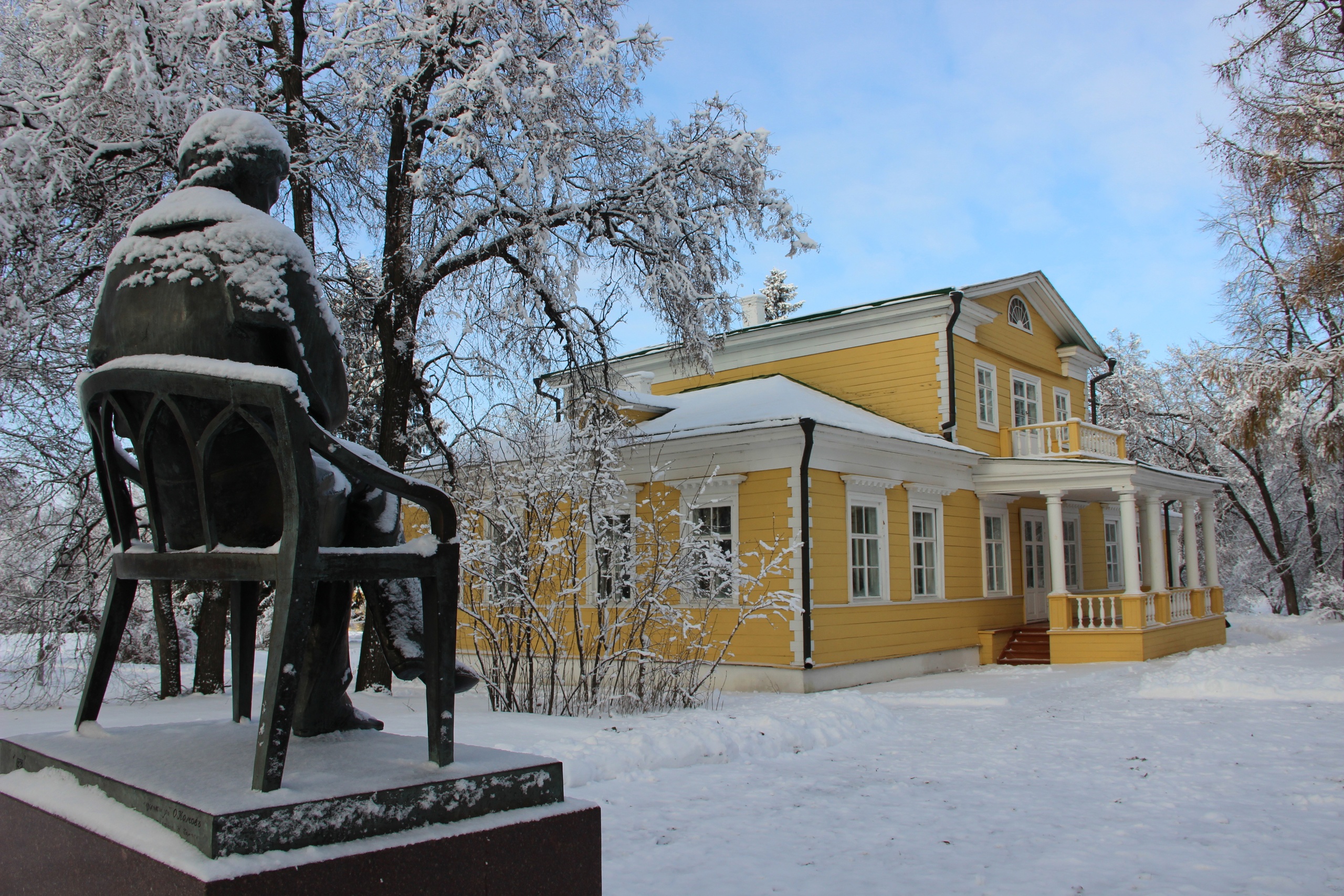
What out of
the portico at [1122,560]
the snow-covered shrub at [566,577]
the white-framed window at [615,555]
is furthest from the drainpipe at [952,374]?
the white-framed window at [615,555]

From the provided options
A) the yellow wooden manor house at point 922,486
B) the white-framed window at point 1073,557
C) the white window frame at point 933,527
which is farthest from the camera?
the white-framed window at point 1073,557

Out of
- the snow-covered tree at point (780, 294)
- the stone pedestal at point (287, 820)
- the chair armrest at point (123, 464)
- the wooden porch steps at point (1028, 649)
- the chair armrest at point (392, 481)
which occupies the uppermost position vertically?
the snow-covered tree at point (780, 294)

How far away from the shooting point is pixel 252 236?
2625 mm

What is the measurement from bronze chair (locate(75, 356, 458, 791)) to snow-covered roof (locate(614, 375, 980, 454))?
980 centimetres

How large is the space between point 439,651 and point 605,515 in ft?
23.3

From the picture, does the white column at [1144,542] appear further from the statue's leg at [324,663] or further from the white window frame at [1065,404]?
the statue's leg at [324,663]

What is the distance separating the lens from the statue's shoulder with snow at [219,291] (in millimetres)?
2584

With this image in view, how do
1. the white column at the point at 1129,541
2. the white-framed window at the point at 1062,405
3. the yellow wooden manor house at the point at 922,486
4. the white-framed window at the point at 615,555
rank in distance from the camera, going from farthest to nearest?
the white-framed window at the point at 1062,405, the white column at the point at 1129,541, the yellow wooden manor house at the point at 922,486, the white-framed window at the point at 615,555

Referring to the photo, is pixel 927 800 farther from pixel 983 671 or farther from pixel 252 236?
pixel 983 671

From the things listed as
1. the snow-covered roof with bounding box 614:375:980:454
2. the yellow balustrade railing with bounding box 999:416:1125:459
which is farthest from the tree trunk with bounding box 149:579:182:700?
the yellow balustrade railing with bounding box 999:416:1125:459

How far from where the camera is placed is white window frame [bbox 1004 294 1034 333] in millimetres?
18703

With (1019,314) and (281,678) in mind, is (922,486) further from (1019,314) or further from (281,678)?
(281,678)

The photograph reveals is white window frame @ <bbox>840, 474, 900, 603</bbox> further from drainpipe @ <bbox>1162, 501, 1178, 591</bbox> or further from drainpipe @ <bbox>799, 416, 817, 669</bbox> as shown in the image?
drainpipe @ <bbox>1162, 501, 1178, 591</bbox>

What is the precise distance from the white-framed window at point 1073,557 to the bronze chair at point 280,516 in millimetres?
19625
